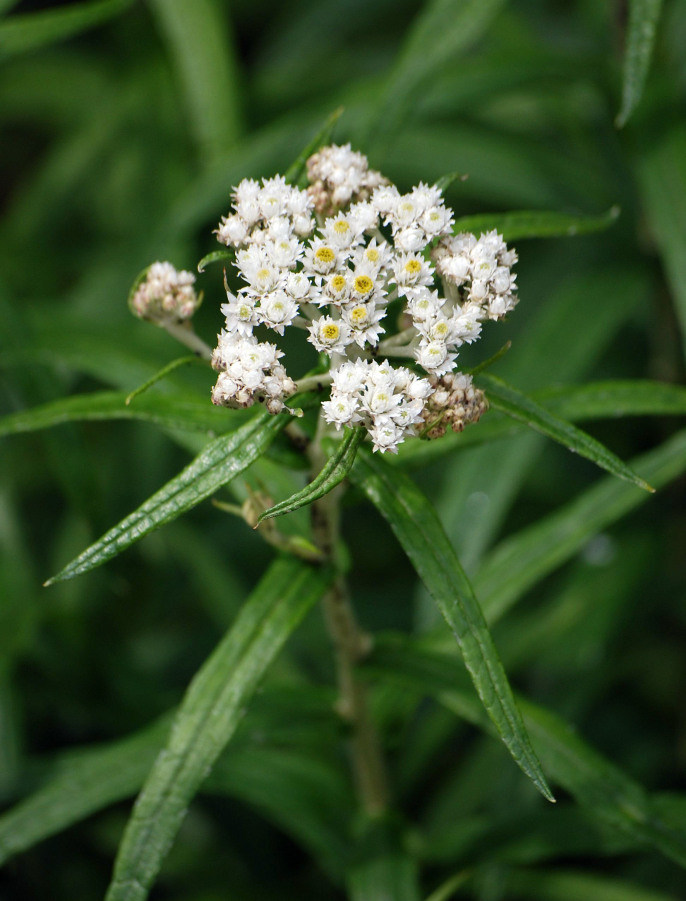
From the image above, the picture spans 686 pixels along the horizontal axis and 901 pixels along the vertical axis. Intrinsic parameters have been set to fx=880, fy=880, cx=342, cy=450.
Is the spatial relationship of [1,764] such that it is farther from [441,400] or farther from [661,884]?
[661,884]

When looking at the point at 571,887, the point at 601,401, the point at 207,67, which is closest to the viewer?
the point at 601,401

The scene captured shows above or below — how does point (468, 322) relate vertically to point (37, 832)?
above

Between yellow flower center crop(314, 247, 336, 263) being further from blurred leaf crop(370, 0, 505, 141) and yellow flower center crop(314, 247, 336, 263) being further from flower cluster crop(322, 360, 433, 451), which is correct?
blurred leaf crop(370, 0, 505, 141)

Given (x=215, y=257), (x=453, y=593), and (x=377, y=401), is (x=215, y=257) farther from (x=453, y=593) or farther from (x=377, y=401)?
(x=453, y=593)

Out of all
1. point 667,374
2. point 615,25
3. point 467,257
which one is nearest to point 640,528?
point 667,374

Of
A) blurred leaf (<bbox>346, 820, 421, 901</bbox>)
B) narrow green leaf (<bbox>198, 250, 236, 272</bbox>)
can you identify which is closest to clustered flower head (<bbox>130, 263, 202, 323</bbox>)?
narrow green leaf (<bbox>198, 250, 236, 272</bbox>)

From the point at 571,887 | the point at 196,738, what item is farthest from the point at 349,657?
the point at 571,887
